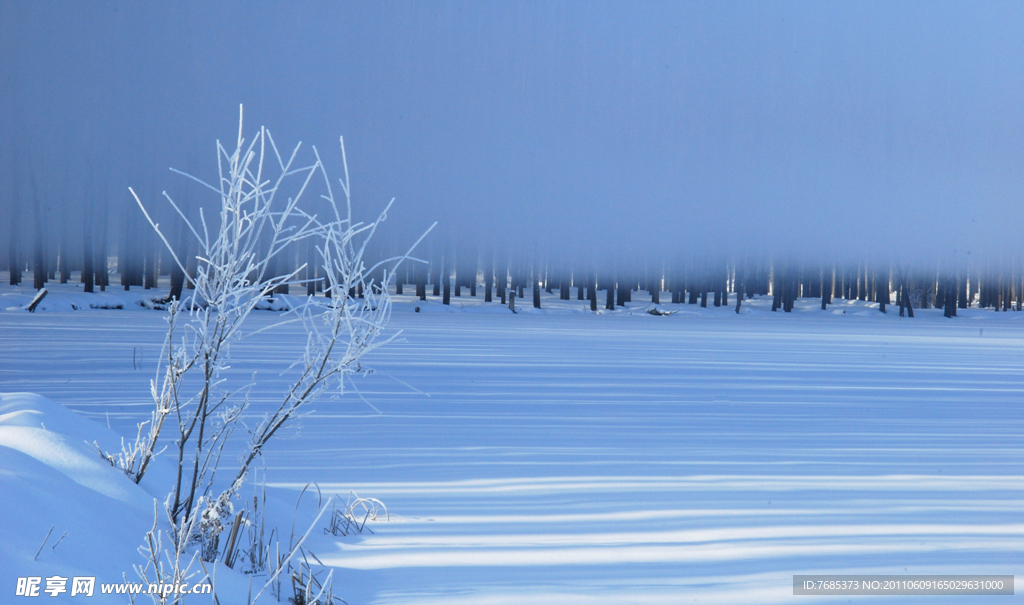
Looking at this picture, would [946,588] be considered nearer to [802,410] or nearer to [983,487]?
[983,487]

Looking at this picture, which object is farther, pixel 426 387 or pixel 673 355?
pixel 673 355

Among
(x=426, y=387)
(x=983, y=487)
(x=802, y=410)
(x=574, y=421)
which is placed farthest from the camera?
(x=426, y=387)

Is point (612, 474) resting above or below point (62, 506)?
below

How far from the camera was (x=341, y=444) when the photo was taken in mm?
5820

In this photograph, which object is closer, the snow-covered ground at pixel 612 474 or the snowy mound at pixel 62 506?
the snowy mound at pixel 62 506

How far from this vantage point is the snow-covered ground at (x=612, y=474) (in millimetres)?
3086

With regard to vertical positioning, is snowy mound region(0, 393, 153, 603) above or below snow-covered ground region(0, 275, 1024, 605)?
above

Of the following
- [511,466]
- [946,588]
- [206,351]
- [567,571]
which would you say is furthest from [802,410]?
[206,351]

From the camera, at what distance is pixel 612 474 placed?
16.4ft

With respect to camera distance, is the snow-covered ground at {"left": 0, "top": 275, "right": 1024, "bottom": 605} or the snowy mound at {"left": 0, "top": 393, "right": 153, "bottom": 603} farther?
the snow-covered ground at {"left": 0, "top": 275, "right": 1024, "bottom": 605}

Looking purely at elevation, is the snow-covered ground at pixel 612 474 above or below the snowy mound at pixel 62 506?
below

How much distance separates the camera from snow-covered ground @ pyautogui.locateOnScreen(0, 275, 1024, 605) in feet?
10.1

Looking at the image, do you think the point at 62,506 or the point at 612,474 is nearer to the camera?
the point at 62,506

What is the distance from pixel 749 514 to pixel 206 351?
119 inches
